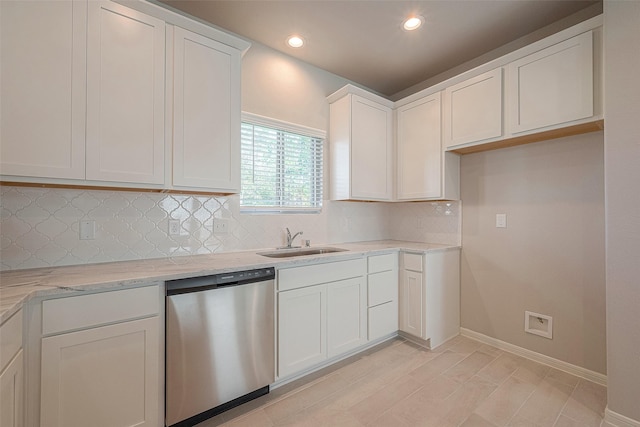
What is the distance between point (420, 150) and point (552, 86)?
3.76ft

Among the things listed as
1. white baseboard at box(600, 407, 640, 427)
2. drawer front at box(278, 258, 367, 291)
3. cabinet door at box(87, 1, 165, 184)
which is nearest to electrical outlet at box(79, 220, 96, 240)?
cabinet door at box(87, 1, 165, 184)

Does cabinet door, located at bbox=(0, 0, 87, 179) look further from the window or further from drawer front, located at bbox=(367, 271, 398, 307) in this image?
drawer front, located at bbox=(367, 271, 398, 307)

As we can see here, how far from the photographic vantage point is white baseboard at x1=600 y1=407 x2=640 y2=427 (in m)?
1.55

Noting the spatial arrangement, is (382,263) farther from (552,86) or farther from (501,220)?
(552,86)

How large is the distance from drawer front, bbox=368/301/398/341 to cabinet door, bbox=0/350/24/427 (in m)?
2.17

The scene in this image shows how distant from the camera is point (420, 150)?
291 cm

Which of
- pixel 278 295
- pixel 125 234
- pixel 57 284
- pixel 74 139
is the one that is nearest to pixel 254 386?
pixel 278 295

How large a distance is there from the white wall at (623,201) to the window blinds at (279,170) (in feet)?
7.28

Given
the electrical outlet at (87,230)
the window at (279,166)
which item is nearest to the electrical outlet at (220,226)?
the window at (279,166)

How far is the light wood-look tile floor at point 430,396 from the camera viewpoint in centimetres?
165

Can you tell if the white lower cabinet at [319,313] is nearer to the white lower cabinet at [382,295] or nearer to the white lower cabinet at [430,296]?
the white lower cabinet at [382,295]

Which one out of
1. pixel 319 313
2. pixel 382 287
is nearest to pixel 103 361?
pixel 319 313

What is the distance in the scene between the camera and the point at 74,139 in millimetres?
1472

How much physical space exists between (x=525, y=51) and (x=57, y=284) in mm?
3399
